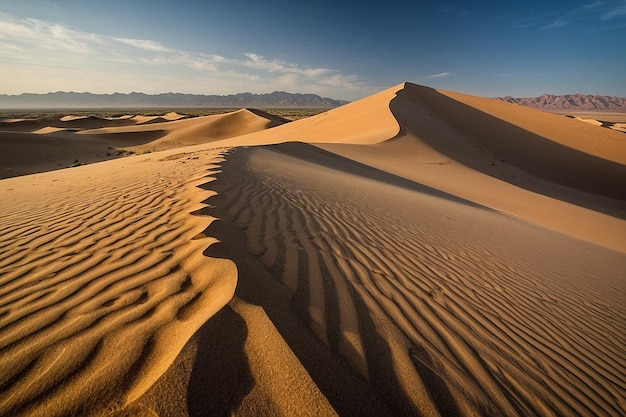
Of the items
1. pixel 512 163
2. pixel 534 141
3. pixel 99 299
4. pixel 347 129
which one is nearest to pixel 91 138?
pixel 347 129

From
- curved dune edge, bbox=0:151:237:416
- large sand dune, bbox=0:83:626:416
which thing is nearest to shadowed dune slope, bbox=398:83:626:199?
large sand dune, bbox=0:83:626:416

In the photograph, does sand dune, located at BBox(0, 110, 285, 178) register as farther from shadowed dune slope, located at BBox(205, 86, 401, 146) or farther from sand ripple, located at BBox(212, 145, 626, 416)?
sand ripple, located at BBox(212, 145, 626, 416)

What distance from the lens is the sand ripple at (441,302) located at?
74.4 inches

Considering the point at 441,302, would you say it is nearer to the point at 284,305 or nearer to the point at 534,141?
the point at 284,305

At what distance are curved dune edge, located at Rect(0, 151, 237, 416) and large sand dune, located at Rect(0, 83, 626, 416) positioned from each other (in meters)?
0.01

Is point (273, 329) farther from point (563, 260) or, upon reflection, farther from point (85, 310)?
point (563, 260)

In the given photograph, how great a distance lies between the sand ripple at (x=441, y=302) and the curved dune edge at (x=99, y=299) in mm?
660

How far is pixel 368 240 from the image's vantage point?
3.94 meters

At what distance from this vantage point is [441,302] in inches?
112

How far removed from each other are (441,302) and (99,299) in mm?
2712

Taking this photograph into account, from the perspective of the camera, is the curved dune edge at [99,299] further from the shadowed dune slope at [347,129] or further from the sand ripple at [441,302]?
the shadowed dune slope at [347,129]

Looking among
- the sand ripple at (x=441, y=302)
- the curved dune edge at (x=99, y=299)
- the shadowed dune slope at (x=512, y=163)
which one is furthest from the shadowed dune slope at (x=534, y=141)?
the curved dune edge at (x=99, y=299)

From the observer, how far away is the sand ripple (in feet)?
6.20

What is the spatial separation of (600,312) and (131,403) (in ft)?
16.1
